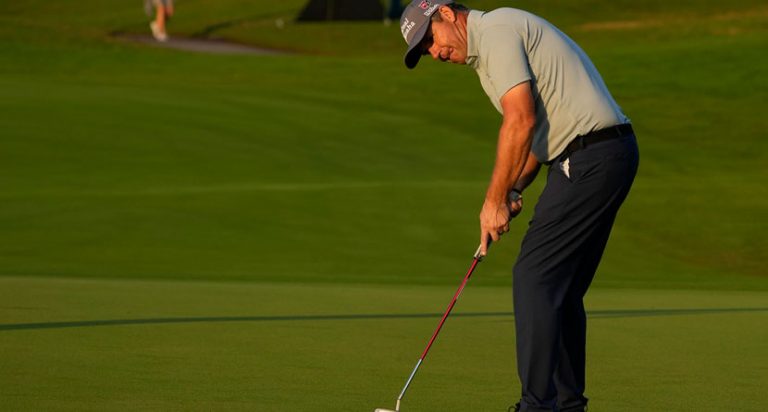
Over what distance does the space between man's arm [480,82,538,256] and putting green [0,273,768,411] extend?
82cm

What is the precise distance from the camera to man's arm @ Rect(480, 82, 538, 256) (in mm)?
5617

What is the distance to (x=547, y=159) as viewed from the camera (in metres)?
5.91

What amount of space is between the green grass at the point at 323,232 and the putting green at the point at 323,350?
3 cm

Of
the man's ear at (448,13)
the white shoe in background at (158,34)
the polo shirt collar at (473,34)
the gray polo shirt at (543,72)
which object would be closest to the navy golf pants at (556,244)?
the gray polo shirt at (543,72)

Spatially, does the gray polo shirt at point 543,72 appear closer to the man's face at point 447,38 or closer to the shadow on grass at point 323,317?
the man's face at point 447,38

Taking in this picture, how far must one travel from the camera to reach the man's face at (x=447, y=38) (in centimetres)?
A: 581

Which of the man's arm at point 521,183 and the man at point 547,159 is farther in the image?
the man's arm at point 521,183

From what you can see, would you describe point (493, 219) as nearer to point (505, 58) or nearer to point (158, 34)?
point (505, 58)

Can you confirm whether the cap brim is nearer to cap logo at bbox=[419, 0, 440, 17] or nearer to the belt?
cap logo at bbox=[419, 0, 440, 17]

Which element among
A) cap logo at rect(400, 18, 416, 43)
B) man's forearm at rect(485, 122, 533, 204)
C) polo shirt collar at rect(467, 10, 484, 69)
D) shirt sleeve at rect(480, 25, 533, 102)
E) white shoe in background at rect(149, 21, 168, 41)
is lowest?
man's forearm at rect(485, 122, 533, 204)

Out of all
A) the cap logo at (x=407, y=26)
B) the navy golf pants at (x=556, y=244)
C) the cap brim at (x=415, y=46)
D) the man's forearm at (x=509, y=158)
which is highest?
the cap logo at (x=407, y=26)

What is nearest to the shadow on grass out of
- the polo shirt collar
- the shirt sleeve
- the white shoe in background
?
the polo shirt collar

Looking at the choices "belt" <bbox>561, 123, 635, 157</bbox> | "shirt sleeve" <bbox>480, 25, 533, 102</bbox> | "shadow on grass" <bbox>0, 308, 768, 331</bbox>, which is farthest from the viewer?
"shadow on grass" <bbox>0, 308, 768, 331</bbox>

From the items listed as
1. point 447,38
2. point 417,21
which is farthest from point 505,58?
point 417,21
